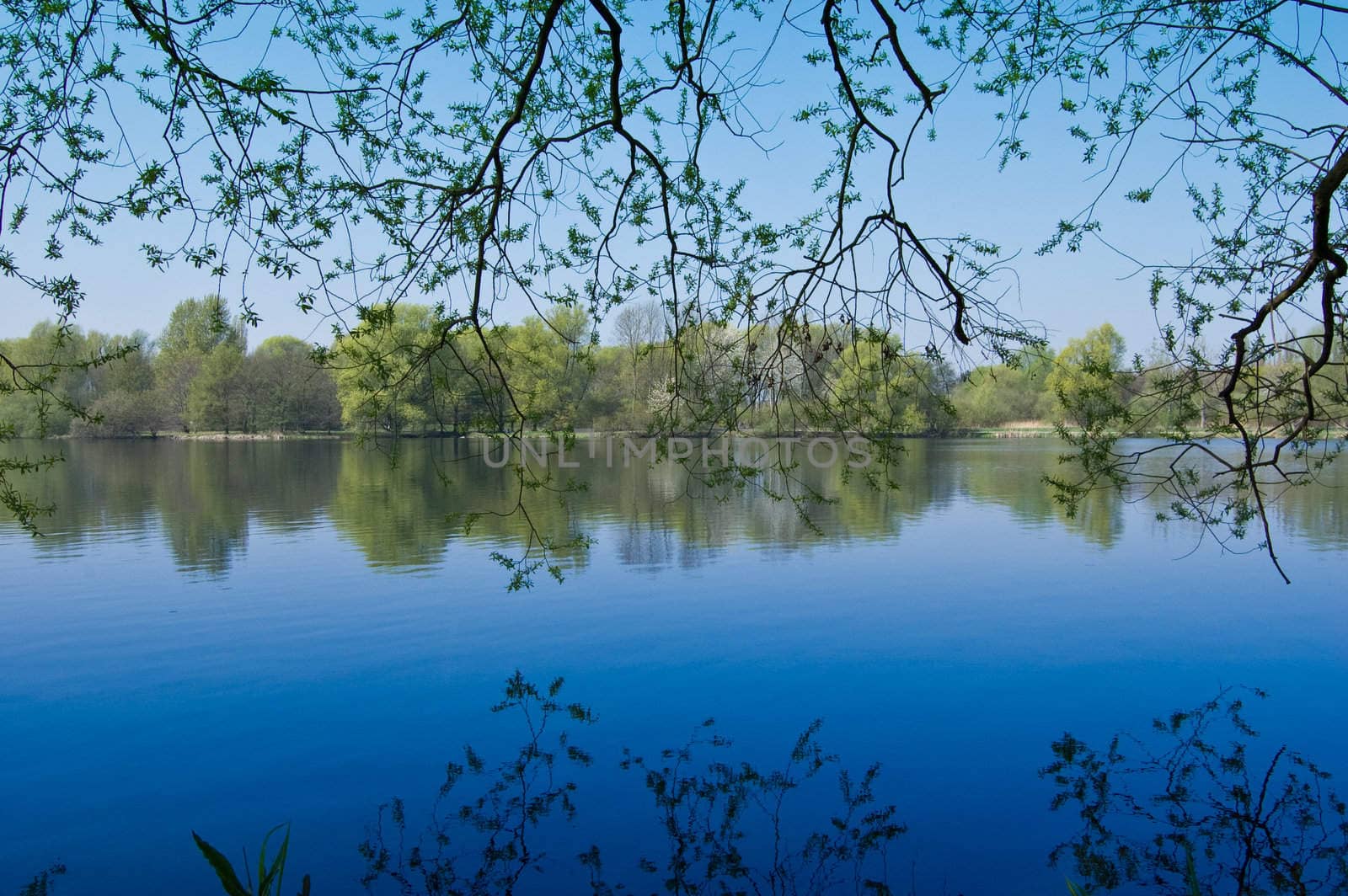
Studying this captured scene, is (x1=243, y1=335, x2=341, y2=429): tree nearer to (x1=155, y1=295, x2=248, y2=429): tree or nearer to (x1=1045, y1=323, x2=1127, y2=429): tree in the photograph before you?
(x1=155, y1=295, x2=248, y2=429): tree

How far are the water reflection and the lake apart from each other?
0.19m

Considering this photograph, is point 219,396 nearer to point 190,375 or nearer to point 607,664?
point 190,375

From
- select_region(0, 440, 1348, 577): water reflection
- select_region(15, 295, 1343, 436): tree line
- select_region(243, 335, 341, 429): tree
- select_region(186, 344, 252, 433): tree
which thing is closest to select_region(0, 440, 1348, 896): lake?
select_region(0, 440, 1348, 577): water reflection

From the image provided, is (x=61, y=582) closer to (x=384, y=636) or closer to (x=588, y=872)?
(x=384, y=636)

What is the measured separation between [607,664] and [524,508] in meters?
2.31

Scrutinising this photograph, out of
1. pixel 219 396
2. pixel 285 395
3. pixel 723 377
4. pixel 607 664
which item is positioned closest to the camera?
pixel 723 377

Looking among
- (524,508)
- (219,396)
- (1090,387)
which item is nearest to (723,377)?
(1090,387)

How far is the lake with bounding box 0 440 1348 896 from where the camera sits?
6.01m

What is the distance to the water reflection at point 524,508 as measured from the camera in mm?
15570

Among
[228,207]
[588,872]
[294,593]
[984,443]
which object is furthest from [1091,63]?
[984,443]

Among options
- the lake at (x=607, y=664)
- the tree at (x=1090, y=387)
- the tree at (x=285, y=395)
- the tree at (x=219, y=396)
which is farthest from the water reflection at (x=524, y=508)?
the tree at (x=219, y=396)

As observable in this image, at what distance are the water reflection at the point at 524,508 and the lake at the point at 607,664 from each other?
193 mm

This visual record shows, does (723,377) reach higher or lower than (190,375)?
lower

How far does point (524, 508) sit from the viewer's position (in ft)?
35.2
